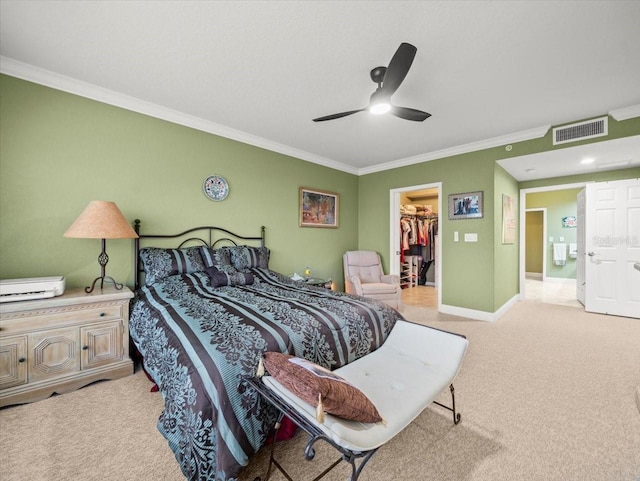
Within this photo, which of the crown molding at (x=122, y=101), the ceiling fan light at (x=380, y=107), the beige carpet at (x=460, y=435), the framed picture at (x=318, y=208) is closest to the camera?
the beige carpet at (x=460, y=435)

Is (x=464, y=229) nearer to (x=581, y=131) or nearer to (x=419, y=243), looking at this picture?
(x=581, y=131)

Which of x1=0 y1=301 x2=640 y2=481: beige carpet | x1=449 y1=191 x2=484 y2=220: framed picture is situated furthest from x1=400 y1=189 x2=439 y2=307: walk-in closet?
x1=0 y1=301 x2=640 y2=481: beige carpet

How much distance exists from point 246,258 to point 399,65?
96.7 inches

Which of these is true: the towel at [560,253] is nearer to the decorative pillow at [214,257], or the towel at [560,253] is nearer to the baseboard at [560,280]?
the baseboard at [560,280]

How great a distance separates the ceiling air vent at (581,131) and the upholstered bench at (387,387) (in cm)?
322

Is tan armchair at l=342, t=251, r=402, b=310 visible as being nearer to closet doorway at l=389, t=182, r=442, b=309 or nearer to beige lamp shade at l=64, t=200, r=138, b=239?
closet doorway at l=389, t=182, r=442, b=309

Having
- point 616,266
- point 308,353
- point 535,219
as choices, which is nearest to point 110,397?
point 308,353

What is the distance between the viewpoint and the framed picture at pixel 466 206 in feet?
13.4

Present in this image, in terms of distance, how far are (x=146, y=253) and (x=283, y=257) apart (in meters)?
1.91

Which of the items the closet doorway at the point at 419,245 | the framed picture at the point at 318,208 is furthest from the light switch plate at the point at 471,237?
the framed picture at the point at 318,208

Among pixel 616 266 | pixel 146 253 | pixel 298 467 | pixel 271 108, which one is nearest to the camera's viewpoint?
pixel 298 467

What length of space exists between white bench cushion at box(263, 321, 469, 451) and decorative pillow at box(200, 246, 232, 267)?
193 centimetres

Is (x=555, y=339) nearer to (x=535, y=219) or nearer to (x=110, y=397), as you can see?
(x=110, y=397)

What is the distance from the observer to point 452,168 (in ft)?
14.3
